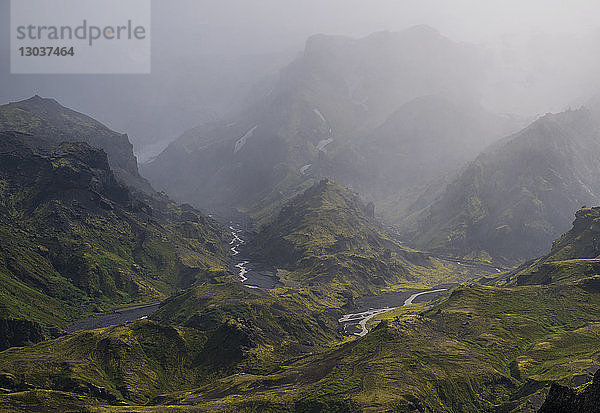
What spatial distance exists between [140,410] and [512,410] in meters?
155

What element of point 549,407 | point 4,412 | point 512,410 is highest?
point 549,407

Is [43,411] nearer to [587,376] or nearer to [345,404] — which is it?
[345,404]

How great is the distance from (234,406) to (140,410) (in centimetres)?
3934

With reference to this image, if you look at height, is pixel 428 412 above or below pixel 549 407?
below

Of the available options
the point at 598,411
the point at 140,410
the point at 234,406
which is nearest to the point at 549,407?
the point at 598,411

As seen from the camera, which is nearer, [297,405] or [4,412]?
[4,412]

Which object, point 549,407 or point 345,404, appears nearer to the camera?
point 549,407

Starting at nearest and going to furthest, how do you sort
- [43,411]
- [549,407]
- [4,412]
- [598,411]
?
[598,411], [549,407], [4,412], [43,411]

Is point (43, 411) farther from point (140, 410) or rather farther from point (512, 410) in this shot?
point (512, 410)

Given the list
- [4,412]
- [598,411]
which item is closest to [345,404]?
[598,411]

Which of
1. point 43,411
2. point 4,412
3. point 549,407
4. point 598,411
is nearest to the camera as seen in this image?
point 598,411

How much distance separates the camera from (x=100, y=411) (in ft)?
630

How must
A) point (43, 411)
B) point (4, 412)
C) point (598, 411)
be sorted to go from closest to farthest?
point (598, 411) < point (4, 412) < point (43, 411)

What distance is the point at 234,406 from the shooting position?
19750 centimetres
